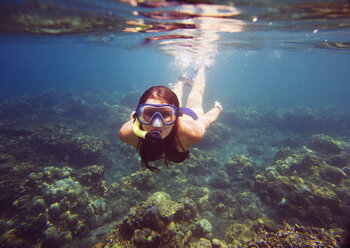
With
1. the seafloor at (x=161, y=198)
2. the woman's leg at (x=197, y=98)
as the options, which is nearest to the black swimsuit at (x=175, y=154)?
the seafloor at (x=161, y=198)

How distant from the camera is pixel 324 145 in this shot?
12617 millimetres

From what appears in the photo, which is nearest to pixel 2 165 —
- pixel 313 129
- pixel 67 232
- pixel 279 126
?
pixel 67 232

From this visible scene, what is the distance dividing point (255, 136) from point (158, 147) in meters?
15.5

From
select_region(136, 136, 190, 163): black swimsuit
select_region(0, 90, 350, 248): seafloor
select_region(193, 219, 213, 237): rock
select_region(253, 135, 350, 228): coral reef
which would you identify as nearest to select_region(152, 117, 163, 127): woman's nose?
select_region(136, 136, 190, 163): black swimsuit

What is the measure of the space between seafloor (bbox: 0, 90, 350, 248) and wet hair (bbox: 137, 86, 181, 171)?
1590 mm

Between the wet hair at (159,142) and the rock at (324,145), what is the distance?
13.8 metres

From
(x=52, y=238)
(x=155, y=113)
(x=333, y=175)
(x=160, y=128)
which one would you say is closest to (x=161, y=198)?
(x=160, y=128)

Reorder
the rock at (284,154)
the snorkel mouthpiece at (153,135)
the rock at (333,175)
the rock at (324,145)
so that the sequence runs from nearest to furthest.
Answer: the snorkel mouthpiece at (153,135) → the rock at (333,175) → the rock at (284,154) → the rock at (324,145)

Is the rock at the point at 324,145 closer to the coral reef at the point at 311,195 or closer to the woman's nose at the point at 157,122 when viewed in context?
the coral reef at the point at 311,195

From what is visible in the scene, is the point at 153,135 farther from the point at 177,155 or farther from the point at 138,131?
the point at 177,155

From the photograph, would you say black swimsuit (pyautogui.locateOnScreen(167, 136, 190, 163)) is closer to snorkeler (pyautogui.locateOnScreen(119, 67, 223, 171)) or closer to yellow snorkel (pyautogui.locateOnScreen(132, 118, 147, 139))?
snorkeler (pyautogui.locateOnScreen(119, 67, 223, 171))

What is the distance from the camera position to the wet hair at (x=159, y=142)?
339 cm

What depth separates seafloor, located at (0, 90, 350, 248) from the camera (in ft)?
16.5

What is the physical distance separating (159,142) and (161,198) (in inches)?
123
